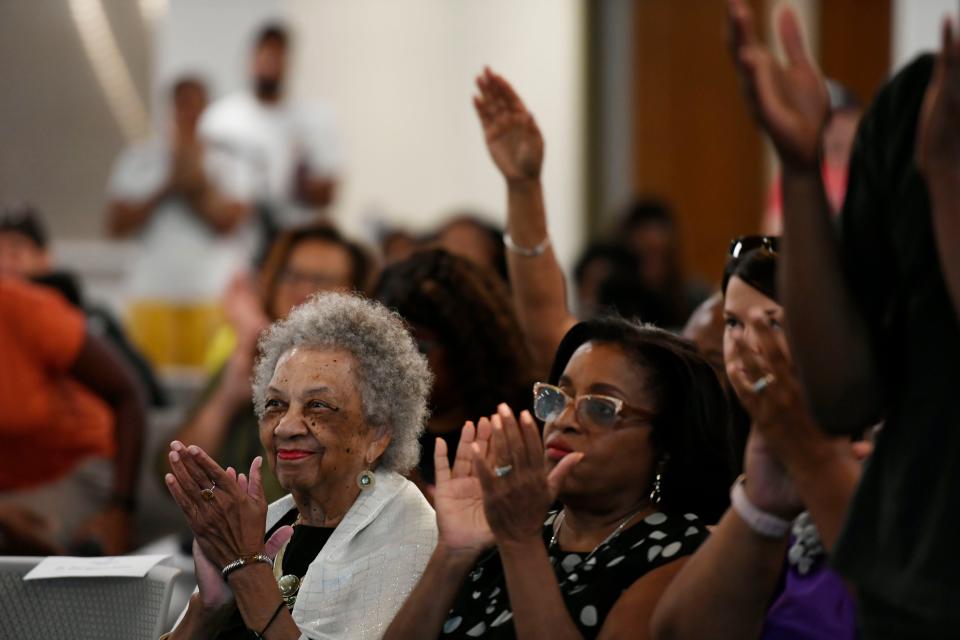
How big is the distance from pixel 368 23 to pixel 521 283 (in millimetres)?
6885

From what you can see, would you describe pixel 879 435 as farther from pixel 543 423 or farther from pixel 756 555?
pixel 543 423

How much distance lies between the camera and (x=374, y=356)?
278 centimetres

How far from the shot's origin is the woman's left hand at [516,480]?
2.27 metres

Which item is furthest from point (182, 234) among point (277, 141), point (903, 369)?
point (903, 369)

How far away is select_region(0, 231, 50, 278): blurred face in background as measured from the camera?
6.42m

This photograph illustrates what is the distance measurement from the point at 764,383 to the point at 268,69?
6814 mm

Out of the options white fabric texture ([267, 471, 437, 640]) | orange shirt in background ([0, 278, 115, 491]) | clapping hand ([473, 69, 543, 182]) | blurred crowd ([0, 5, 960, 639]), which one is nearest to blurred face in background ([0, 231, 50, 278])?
orange shirt in background ([0, 278, 115, 491])

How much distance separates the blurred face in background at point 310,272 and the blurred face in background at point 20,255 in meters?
1.98

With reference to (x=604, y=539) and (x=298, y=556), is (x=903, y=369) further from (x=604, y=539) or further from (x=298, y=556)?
(x=298, y=556)

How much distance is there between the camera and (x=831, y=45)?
1046 cm

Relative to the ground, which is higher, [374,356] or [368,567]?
[374,356]

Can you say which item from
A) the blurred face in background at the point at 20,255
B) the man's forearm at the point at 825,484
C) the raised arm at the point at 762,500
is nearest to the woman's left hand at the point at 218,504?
the raised arm at the point at 762,500

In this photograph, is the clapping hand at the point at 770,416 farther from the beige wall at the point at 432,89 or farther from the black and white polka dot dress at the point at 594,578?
the beige wall at the point at 432,89

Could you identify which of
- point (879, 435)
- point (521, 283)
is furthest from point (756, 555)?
point (521, 283)
